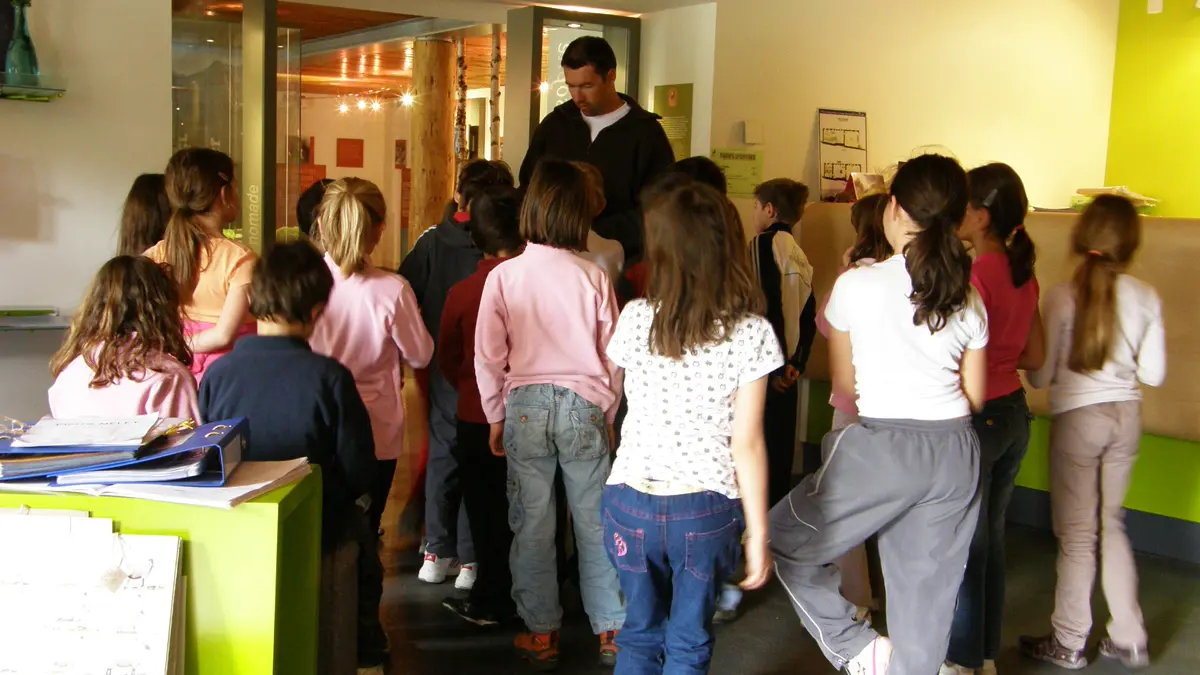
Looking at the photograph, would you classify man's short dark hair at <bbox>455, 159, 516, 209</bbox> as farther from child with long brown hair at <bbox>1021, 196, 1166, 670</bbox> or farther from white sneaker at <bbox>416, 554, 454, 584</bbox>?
child with long brown hair at <bbox>1021, 196, 1166, 670</bbox>

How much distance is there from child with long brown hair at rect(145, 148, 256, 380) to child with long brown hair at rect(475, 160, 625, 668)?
0.68 meters

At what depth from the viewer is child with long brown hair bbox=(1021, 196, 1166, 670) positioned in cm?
324

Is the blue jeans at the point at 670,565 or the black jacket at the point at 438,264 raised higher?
the black jacket at the point at 438,264

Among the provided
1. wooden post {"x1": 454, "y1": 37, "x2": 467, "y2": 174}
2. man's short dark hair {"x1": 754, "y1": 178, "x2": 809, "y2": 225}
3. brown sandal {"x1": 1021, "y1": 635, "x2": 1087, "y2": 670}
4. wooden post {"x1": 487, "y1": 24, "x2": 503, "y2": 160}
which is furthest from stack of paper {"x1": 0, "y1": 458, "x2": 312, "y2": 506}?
wooden post {"x1": 454, "y1": 37, "x2": 467, "y2": 174}

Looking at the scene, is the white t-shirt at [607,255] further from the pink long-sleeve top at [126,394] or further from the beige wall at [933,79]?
the beige wall at [933,79]

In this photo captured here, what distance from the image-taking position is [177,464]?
1.90 meters

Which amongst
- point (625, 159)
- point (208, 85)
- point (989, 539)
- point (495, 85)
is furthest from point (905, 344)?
point (495, 85)

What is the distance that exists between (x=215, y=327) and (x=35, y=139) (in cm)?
165

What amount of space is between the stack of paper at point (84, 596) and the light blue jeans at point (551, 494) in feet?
4.20

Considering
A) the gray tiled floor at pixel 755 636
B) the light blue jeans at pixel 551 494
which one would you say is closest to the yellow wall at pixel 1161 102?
the gray tiled floor at pixel 755 636

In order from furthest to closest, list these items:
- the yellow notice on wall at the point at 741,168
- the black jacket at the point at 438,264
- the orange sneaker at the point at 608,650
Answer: the yellow notice on wall at the point at 741,168
the black jacket at the point at 438,264
the orange sneaker at the point at 608,650

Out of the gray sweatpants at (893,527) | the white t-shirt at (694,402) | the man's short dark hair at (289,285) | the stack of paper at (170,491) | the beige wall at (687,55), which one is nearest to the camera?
the stack of paper at (170,491)

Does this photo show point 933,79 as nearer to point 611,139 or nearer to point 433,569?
point 611,139

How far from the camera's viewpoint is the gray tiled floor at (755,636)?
3275 millimetres
